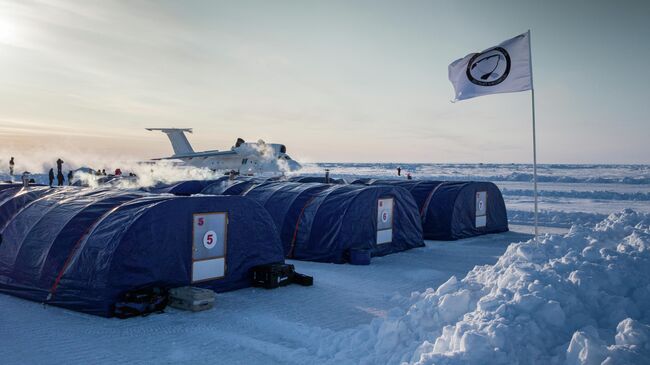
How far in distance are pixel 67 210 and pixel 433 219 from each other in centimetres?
1448

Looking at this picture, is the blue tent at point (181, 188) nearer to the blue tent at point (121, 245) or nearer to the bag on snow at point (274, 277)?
the blue tent at point (121, 245)

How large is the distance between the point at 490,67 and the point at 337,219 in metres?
6.44

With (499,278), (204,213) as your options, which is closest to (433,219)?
(204,213)

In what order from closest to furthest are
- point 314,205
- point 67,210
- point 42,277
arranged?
point 42,277 < point 67,210 < point 314,205

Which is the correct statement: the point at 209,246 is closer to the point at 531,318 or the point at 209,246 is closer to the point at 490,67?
the point at 531,318

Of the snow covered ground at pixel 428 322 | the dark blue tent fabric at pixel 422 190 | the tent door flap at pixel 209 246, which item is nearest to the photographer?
the snow covered ground at pixel 428 322

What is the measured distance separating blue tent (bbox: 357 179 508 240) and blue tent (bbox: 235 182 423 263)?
3.42 metres

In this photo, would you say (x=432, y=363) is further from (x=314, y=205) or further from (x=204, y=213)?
(x=314, y=205)

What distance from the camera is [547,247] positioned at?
8469 mm

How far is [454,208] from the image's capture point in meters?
20.9

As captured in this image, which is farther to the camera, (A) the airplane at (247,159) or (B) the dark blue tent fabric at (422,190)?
(A) the airplane at (247,159)

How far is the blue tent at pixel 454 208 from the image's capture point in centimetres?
2092

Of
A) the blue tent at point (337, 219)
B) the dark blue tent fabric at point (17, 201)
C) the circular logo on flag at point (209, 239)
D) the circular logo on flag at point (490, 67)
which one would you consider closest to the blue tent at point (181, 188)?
the blue tent at point (337, 219)

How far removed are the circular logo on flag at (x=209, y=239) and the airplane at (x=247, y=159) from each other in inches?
1186
